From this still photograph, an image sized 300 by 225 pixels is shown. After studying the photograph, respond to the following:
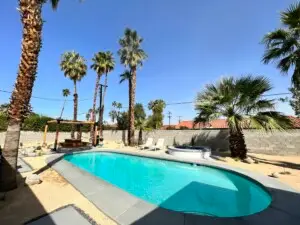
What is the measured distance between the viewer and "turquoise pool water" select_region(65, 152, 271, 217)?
5109mm

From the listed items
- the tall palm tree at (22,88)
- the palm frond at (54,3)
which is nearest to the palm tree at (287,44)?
the palm frond at (54,3)

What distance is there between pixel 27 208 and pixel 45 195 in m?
0.83

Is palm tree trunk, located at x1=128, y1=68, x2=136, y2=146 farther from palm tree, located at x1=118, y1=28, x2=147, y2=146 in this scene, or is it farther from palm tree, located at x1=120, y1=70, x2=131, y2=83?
palm tree, located at x1=120, y1=70, x2=131, y2=83

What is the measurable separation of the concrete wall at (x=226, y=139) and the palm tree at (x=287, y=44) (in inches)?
202

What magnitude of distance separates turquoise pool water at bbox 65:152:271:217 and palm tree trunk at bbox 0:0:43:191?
3.60m

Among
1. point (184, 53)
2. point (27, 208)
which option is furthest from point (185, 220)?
point (184, 53)

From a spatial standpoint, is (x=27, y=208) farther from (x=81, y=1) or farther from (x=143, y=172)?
(x=81, y=1)

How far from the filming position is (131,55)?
→ 19.2m

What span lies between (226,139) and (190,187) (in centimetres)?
893

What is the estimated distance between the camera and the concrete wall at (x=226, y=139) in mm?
12047

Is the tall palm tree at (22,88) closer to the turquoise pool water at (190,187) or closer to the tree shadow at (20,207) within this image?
the tree shadow at (20,207)

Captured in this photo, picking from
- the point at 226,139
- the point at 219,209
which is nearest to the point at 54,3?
the point at 219,209

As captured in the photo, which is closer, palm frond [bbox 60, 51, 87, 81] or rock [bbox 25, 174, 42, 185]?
rock [bbox 25, 174, 42, 185]

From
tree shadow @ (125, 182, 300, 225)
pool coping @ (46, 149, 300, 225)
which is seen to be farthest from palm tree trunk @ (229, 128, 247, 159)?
pool coping @ (46, 149, 300, 225)
